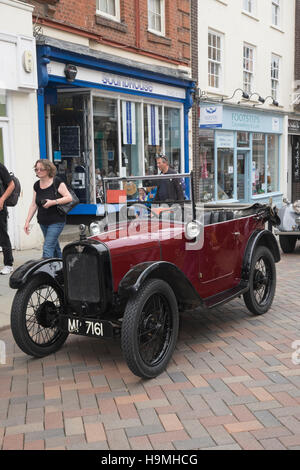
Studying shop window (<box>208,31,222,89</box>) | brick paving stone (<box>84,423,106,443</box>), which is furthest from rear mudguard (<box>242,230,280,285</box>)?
shop window (<box>208,31,222,89</box>)

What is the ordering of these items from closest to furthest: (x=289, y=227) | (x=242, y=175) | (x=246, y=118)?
(x=289, y=227) < (x=246, y=118) < (x=242, y=175)

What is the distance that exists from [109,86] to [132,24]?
1922 mm

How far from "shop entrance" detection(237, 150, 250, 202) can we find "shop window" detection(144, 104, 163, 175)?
4.98m

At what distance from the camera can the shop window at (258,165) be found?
18.7 metres

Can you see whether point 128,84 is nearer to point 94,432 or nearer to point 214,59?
point 214,59

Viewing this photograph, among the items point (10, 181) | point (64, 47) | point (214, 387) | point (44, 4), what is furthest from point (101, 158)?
point (214, 387)

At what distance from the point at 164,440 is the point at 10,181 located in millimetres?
5089

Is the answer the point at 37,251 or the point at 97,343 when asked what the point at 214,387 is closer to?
the point at 97,343

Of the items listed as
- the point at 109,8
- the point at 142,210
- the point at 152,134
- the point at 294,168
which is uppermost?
the point at 109,8

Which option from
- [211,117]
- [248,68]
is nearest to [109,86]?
[211,117]

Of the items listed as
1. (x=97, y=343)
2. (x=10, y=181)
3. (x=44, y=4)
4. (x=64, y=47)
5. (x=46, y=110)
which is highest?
(x=44, y=4)

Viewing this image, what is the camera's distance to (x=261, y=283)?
5.65 metres

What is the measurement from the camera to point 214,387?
370cm

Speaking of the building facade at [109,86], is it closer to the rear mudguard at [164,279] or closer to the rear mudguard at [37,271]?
the rear mudguard at [37,271]
